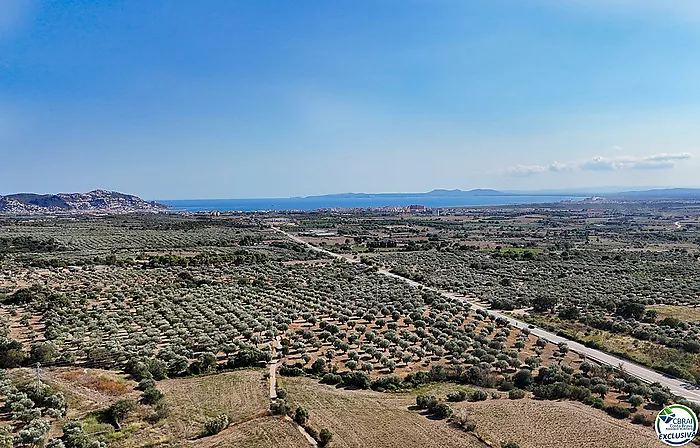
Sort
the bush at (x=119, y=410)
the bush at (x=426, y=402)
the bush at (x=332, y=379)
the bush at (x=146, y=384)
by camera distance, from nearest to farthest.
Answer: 1. the bush at (x=119, y=410)
2. the bush at (x=426, y=402)
3. the bush at (x=146, y=384)
4. the bush at (x=332, y=379)

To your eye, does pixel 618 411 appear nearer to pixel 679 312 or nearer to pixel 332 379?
pixel 332 379

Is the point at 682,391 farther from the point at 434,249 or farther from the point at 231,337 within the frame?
the point at 434,249

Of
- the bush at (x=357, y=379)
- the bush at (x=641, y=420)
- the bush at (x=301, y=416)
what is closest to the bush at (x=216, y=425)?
the bush at (x=301, y=416)

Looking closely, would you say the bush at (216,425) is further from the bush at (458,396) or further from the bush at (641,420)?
the bush at (641,420)

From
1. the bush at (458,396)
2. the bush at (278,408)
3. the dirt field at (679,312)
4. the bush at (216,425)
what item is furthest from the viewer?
the dirt field at (679,312)

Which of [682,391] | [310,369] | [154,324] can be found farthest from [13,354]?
[682,391]

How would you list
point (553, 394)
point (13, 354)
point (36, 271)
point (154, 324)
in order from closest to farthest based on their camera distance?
point (553, 394), point (13, 354), point (154, 324), point (36, 271)
